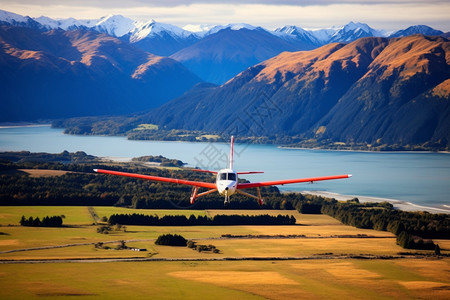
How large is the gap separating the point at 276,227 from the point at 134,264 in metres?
41.0

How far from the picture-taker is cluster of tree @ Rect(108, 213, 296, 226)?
5340 inches

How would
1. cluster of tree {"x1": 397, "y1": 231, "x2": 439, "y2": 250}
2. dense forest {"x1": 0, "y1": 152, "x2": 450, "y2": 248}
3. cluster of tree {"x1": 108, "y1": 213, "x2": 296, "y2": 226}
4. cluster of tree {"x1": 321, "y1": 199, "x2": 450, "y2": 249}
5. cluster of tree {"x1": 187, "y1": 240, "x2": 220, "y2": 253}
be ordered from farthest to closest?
cluster of tree {"x1": 108, "y1": 213, "x2": 296, "y2": 226} < dense forest {"x1": 0, "y1": 152, "x2": 450, "y2": 248} < cluster of tree {"x1": 321, "y1": 199, "x2": 450, "y2": 249} < cluster of tree {"x1": 397, "y1": 231, "x2": 439, "y2": 250} < cluster of tree {"x1": 187, "y1": 240, "x2": 220, "y2": 253}

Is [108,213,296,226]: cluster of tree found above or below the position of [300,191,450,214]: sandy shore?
below

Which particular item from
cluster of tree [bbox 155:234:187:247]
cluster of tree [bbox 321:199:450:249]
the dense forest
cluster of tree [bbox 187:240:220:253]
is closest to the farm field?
cluster of tree [bbox 187:240:220:253]

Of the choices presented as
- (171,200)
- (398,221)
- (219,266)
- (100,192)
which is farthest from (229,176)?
(100,192)

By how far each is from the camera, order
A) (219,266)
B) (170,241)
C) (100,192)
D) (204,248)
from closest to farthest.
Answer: (219,266), (204,248), (170,241), (100,192)

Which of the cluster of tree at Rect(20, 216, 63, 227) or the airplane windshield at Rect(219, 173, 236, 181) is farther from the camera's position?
the cluster of tree at Rect(20, 216, 63, 227)

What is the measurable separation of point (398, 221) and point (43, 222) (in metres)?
66.2

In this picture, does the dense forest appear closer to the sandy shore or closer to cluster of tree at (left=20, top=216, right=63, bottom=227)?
the sandy shore

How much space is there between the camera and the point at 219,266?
102312 millimetres

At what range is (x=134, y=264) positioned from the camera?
10219 cm

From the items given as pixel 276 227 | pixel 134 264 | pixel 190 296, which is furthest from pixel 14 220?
pixel 190 296

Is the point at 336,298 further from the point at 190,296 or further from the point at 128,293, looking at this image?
the point at 128,293

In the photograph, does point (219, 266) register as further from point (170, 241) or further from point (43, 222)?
point (43, 222)
